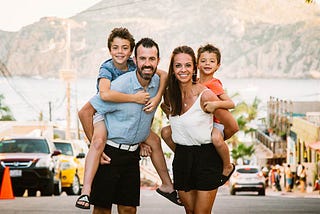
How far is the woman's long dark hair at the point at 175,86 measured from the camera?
7672mm

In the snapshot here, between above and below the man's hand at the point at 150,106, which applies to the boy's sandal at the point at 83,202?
below

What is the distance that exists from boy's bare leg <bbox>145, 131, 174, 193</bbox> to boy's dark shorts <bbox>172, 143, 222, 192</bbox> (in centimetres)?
24

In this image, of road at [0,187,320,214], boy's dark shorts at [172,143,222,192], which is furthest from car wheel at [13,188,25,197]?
boy's dark shorts at [172,143,222,192]

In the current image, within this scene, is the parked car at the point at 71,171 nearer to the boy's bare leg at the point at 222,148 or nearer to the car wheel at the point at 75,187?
the car wheel at the point at 75,187

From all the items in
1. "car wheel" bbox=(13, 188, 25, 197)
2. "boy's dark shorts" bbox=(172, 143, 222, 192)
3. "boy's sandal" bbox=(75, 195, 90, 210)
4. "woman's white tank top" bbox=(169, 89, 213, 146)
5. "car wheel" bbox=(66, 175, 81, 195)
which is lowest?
"car wheel" bbox=(66, 175, 81, 195)

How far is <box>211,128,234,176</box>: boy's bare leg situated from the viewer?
7746 mm

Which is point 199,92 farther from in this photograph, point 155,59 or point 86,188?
point 86,188

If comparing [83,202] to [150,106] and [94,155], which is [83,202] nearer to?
[94,155]

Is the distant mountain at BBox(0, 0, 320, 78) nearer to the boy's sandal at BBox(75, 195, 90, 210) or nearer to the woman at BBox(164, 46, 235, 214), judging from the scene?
the woman at BBox(164, 46, 235, 214)

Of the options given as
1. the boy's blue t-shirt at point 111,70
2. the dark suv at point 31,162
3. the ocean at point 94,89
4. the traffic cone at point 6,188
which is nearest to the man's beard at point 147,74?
the boy's blue t-shirt at point 111,70

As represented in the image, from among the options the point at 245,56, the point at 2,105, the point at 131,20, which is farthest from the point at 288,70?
the point at 2,105

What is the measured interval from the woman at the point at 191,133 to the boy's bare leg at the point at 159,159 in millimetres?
243

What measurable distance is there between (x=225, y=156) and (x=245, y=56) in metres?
165

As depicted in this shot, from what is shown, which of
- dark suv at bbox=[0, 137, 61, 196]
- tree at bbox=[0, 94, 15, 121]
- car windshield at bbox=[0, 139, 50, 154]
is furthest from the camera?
tree at bbox=[0, 94, 15, 121]
